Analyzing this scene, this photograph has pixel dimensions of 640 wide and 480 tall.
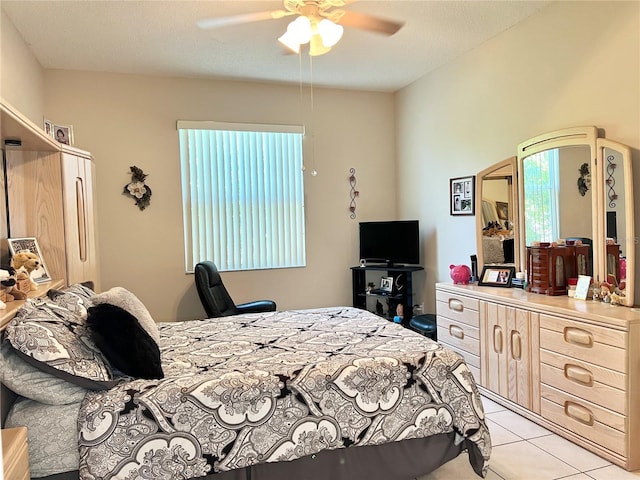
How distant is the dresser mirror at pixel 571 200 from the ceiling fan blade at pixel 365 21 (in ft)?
4.62

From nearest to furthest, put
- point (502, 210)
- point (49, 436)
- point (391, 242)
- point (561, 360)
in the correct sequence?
point (49, 436) < point (561, 360) < point (502, 210) < point (391, 242)

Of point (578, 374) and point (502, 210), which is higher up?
point (502, 210)

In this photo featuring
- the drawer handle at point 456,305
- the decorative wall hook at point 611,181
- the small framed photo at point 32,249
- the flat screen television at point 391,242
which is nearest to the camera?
the small framed photo at point 32,249

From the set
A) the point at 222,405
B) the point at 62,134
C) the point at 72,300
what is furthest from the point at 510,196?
the point at 62,134

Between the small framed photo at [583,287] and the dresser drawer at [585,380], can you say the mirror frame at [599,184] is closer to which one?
the small framed photo at [583,287]

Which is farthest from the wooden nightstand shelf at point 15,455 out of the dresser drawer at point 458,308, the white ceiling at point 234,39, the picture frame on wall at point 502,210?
the picture frame on wall at point 502,210

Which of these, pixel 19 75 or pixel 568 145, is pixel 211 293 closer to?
pixel 19 75

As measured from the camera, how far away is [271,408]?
198cm

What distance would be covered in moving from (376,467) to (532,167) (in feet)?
7.93

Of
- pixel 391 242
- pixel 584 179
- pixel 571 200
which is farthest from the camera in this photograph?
pixel 391 242

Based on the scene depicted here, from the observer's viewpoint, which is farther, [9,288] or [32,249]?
[32,249]

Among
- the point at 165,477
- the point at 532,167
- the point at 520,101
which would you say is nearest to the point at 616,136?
the point at 532,167

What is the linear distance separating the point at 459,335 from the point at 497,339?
43cm

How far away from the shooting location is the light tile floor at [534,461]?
2.32 meters
